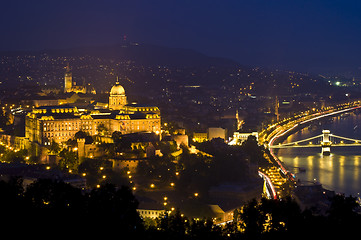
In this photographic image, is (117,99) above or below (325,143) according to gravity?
above

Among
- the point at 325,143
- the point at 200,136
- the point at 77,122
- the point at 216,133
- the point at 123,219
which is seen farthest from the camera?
the point at 325,143

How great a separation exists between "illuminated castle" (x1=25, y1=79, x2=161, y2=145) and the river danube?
14.5ft

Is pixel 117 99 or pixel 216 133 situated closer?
pixel 117 99

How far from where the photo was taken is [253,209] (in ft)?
30.8

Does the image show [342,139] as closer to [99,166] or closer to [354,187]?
[354,187]

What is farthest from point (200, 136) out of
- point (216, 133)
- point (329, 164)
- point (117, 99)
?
point (329, 164)

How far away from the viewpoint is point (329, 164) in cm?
2314

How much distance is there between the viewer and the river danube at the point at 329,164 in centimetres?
1941

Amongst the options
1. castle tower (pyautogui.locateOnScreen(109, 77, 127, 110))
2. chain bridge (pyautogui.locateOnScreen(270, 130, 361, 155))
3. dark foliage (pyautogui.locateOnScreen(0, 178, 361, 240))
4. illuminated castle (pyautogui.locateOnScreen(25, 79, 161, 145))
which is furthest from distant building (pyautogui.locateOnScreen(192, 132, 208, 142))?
dark foliage (pyautogui.locateOnScreen(0, 178, 361, 240))

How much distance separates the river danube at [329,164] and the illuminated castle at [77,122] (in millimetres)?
4417

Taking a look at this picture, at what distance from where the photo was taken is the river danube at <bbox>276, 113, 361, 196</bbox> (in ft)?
63.7

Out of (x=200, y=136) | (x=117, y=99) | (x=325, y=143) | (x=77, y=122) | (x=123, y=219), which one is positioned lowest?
(x=123, y=219)

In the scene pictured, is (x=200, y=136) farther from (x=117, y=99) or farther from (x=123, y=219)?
(x=123, y=219)

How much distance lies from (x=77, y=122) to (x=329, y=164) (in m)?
8.81
